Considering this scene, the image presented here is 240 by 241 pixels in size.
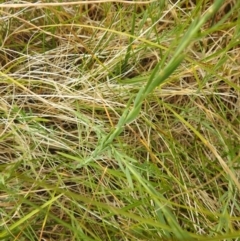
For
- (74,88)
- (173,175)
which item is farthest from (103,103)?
(173,175)

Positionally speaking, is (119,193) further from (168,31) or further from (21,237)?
(168,31)

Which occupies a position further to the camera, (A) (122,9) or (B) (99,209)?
(A) (122,9)

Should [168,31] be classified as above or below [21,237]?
above

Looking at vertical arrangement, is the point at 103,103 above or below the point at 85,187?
above

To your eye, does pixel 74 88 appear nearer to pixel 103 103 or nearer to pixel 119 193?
pixel 103 103

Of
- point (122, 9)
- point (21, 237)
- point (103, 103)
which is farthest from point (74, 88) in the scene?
point (21, 237)

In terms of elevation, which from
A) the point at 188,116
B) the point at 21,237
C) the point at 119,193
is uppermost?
the point at 188,116
